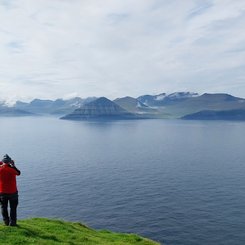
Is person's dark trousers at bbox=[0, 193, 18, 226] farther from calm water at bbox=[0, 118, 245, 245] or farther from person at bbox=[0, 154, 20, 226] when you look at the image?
calm water at bbox=[0, 118, 245, 245]

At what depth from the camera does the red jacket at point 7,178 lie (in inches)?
868

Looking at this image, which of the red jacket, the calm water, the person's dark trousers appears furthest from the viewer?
the calm water

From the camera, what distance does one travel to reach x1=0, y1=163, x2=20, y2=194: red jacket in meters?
22.0

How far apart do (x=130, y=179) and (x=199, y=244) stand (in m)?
52.3

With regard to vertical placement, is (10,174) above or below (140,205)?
above

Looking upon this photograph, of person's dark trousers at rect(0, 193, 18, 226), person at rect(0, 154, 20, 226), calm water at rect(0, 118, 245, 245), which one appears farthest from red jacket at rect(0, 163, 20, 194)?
calm water at rect(0, 118, 245, 245)

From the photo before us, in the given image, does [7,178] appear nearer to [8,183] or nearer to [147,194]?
[8,183]

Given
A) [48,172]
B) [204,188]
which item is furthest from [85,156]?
[204,188]

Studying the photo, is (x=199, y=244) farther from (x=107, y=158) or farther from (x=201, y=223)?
(x=107, y=158)

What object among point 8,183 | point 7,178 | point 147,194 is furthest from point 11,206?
point 147,194

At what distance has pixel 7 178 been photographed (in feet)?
72.8

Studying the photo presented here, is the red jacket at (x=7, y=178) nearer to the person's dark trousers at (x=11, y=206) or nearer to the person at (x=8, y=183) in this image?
the person at (x=8, y=183)

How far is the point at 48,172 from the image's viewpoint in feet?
425

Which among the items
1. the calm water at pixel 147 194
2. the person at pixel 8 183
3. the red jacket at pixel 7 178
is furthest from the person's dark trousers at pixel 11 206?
the calm water at pixel 147 194
